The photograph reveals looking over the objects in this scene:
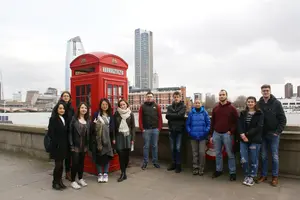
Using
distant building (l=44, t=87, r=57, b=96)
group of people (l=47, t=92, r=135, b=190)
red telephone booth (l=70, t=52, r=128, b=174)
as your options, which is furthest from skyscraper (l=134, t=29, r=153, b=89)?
group of people (l=47, t=92, r=135, b=190)

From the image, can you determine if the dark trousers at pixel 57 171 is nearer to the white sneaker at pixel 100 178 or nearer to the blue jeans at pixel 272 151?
the white sneaker at pixel 100 178

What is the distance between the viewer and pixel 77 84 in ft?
15.6

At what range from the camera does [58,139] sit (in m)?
3.64

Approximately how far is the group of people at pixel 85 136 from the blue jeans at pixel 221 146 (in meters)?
1.72

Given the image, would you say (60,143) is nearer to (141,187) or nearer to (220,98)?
(141,187)

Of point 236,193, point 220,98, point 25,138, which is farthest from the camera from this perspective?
point 25,138

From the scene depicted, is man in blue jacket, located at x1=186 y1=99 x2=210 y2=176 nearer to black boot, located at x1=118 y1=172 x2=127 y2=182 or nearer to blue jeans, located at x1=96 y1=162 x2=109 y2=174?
black boot, located at x1=118 y1=172 x2=127 y2=182

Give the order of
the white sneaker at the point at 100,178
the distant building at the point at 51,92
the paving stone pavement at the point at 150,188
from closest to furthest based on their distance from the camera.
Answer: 1. the paving stone pavement at the point at 150,188
2. the white sneaker at the point at 100,178
3. the distant building at the point at 51,92

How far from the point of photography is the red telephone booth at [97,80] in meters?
4.37

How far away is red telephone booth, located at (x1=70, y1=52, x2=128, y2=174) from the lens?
4.37 m

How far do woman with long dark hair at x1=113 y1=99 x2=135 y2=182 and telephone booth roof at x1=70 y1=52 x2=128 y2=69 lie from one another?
0.92 meters

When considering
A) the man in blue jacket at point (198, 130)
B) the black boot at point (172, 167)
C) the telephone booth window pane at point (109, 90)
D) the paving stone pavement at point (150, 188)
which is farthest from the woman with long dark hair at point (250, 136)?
the telephone booth window pane at point (109, 90)

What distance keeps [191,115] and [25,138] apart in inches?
204

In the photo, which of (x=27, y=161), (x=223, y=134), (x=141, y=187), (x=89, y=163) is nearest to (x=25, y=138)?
(x=27, y=161)
